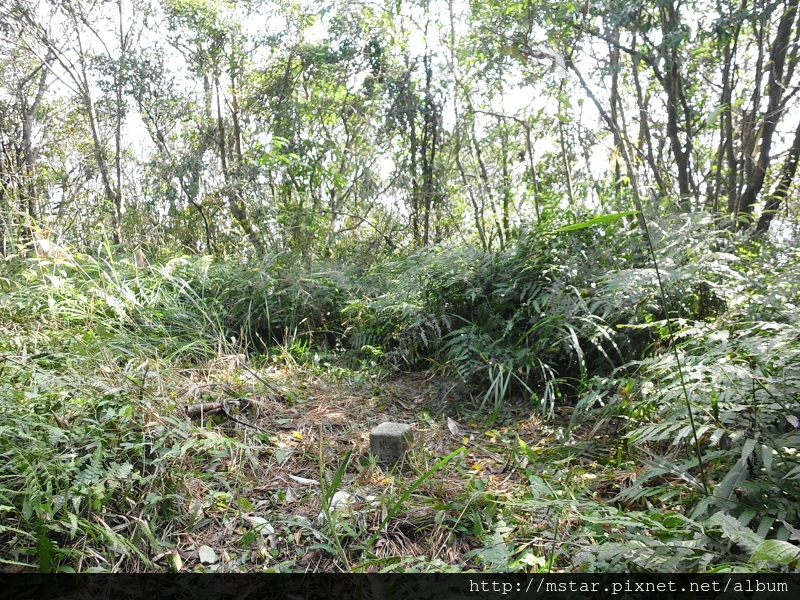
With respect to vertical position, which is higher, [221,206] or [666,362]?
[221,206]

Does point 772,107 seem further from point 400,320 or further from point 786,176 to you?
point 400,320

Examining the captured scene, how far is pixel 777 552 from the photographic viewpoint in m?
1.08

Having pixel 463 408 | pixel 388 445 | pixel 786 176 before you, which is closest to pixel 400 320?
pixel 463 408

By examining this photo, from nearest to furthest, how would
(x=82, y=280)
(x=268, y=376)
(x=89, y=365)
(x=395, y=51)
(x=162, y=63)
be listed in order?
(x=89, y=365) → (x=268, y=376) → (x=82, y=280) → (x=395, y=51) → (x=162, y=63)

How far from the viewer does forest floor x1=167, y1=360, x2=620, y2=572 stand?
63.1 inches

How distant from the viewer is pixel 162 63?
6750 mm

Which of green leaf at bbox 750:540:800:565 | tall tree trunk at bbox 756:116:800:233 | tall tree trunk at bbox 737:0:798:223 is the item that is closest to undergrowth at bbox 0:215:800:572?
green leaf at bbox 750:540:800:565

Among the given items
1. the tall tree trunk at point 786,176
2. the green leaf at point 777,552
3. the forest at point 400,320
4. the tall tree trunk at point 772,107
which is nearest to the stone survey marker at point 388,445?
the forest at point 400,320

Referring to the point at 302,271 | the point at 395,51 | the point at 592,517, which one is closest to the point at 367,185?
the point at 395,51

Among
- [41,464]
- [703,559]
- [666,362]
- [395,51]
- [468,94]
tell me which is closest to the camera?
→ [703,559]

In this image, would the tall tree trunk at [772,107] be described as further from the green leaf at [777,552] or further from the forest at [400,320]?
the green leaf at [777,552]

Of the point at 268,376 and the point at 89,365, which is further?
the point at 268,376

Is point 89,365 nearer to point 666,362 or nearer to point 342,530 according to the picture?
point 342,530

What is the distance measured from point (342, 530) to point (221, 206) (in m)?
4.74
